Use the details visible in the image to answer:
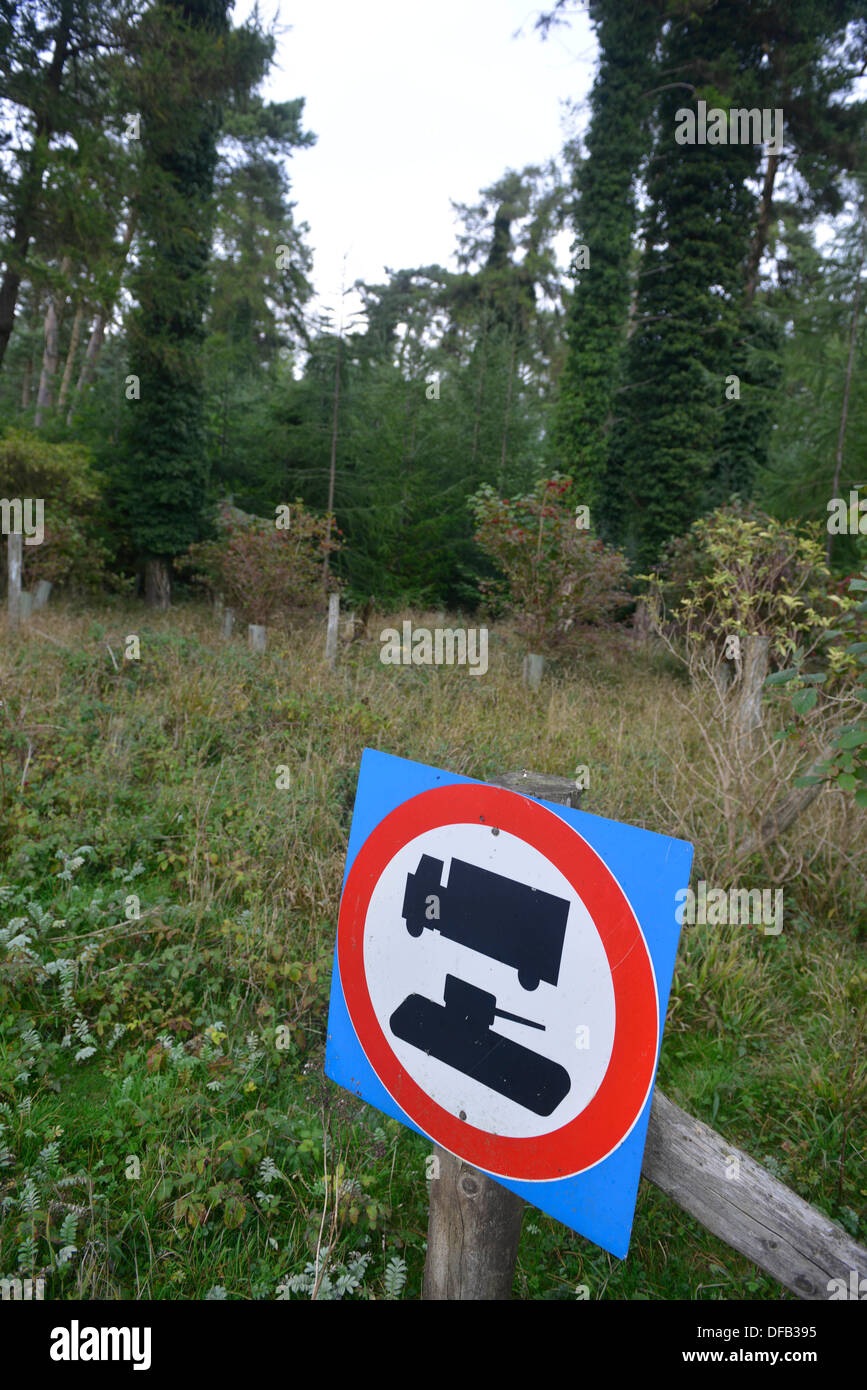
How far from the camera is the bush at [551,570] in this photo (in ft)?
28.0

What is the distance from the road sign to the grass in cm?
54

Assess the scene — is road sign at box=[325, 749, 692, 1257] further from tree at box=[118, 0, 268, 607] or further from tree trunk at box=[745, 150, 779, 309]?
tree trunk at box=[745, 150, 779, 309]

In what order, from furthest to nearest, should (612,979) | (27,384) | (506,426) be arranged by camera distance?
1. (27,384)
2. (506,426)
3. (612,979)

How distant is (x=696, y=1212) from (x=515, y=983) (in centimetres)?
54

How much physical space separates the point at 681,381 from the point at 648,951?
1573 centimetres

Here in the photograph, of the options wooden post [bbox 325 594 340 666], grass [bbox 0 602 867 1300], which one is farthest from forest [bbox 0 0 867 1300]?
wooden post [bbox 325 594 340 666]

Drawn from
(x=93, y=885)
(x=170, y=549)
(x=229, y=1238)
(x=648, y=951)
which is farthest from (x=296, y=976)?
(x=170, y=549)

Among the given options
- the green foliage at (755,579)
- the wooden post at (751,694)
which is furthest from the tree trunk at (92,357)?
the wooden post at (751,694)

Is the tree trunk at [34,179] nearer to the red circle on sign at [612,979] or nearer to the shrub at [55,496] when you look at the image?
the shrub at [55,496]

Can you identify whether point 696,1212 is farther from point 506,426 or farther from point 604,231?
point 604,231

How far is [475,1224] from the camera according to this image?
1163 mm

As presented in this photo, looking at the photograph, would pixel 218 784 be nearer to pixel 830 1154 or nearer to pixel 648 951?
pixel 830 1154

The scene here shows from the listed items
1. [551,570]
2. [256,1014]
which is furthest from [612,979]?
[551,570]
